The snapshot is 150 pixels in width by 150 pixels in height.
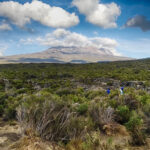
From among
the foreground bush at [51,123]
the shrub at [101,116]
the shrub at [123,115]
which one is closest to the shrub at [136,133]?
the shrub at [101,116]

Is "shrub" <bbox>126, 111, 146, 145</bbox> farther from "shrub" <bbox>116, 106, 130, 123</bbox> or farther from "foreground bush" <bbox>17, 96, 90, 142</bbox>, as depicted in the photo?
"foreground bush" <bbox>17, 96, 90, 142</bbox>

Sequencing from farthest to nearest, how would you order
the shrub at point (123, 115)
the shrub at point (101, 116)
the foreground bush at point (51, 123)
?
the shrub at point (123, 115)
the shrub at point (101, 116)
the foreground bush at point (51, 123)

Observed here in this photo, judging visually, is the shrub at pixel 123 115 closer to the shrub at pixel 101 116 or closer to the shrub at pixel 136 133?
the shrub at pixel 101 116

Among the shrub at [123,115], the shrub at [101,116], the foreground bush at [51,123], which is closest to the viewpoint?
the foreground bush at [51,123]

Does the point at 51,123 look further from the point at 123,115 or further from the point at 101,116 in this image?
the point at 123,115

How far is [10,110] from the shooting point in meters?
6.41

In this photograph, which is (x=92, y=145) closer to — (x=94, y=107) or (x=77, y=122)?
(x=77, y=122)

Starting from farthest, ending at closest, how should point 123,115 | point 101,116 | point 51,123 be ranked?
point 123,115
point 101,116
point 51,123

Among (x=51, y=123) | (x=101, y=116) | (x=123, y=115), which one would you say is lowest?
(x=123, y=115)

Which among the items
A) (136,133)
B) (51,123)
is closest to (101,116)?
(136,133)

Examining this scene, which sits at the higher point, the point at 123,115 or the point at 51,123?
the point at 51,123

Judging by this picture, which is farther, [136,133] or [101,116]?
[101,116]

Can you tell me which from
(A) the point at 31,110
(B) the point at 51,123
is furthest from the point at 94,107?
(A) the point at 31,110

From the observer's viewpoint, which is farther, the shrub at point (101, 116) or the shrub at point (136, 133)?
the shrub at point (101, 116)
